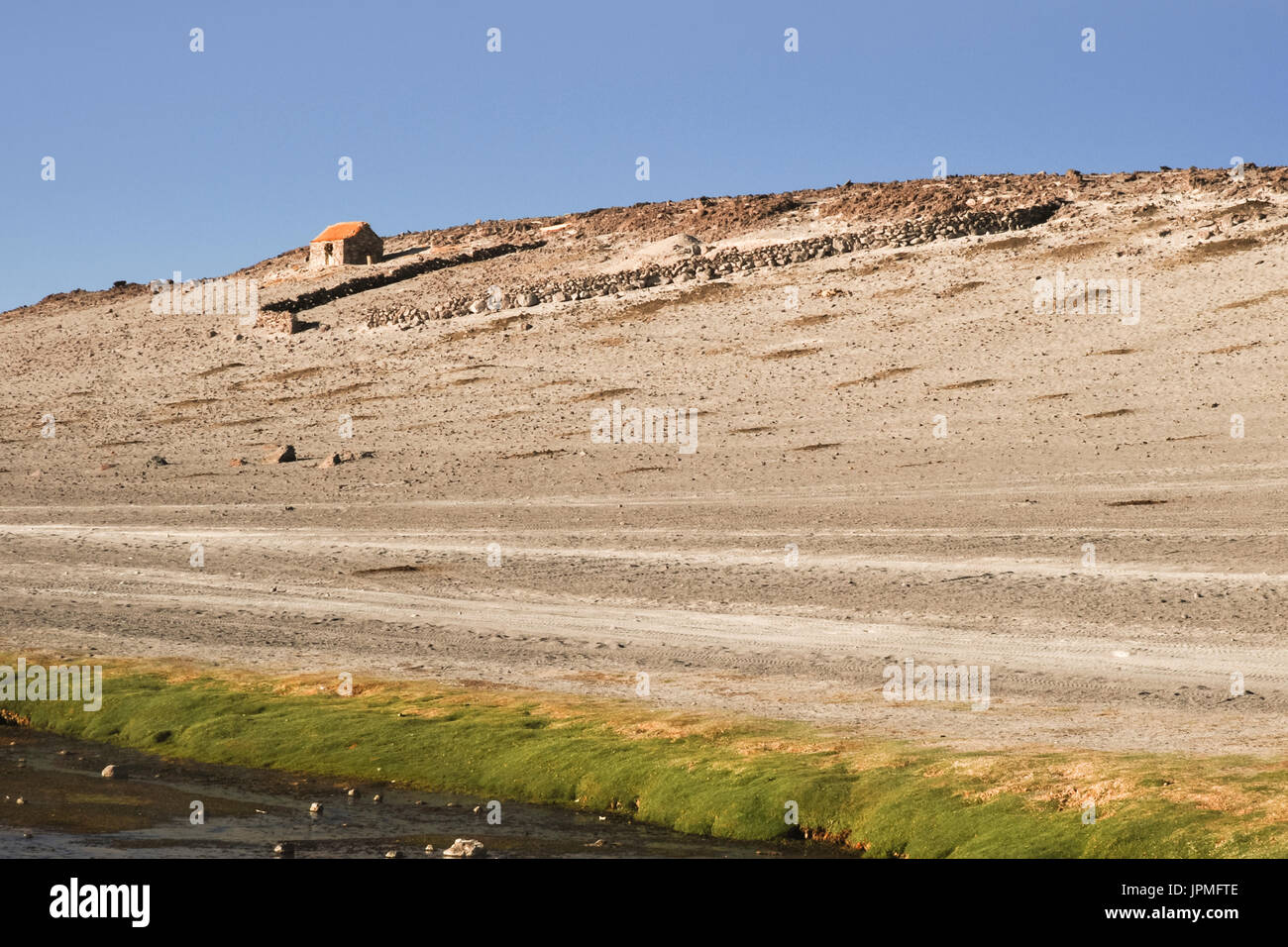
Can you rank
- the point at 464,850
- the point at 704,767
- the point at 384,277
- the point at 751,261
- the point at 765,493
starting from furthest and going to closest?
the point at 384,277, the point at 751,261, the point at 765,493, the point at 704,767, the point at 464,850

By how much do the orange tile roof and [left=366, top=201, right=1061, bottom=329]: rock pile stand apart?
1122 inches

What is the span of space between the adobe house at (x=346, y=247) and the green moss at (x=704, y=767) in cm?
9120

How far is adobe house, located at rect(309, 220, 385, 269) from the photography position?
372 feet

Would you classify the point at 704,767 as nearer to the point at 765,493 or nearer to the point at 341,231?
the point at 765,493

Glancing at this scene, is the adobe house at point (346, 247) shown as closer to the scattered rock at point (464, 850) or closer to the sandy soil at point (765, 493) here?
the sandy soil at point (765, 493)

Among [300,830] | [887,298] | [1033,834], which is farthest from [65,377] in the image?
[1033,834]

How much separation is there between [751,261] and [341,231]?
44537 millimetres

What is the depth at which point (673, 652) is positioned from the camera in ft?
86.4

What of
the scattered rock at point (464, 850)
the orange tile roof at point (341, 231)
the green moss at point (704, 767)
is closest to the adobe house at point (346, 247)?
the orange tile roof at point (341, 231)

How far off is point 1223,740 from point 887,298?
181 ft

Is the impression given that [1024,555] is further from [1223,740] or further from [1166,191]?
[1166,191]

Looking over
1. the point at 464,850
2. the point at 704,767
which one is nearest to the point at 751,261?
the point at 704,767

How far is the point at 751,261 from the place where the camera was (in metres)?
86.1
